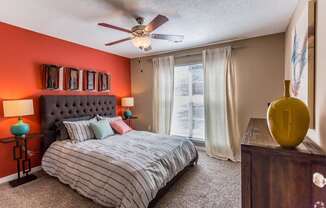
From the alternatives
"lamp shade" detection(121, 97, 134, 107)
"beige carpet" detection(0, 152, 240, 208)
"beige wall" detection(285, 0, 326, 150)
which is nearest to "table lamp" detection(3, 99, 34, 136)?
"beige carpet" detection(0, 152, 240, 208)

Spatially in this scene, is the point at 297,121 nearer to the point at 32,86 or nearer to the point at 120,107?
the point at 32,86

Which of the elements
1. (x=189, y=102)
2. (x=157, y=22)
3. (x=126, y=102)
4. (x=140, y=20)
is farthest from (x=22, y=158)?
(x=189, y=102)

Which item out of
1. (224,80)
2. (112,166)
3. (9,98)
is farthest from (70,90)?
(224,80)

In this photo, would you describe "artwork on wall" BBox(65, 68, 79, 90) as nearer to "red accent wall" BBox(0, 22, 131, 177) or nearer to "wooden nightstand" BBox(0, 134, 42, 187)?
"red accent wall" BBox(0, 22, 131, 177)

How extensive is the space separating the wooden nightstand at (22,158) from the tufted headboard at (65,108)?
254 mm

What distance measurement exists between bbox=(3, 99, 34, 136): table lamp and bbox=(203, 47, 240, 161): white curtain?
3.16 m

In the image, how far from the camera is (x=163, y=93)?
14.0 feet

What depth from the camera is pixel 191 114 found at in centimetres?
407

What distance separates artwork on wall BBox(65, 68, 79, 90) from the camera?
332 cm

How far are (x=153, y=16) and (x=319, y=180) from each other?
2392mm

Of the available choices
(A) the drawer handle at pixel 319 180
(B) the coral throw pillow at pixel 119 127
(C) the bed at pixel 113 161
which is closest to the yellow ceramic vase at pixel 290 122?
(A) the drawer handle at pixel 319 180

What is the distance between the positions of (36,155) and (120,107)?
83.2 inches

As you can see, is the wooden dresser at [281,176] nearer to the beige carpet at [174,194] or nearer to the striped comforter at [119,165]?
the striped comforter at [119,165]

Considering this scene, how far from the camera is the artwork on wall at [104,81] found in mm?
3954
